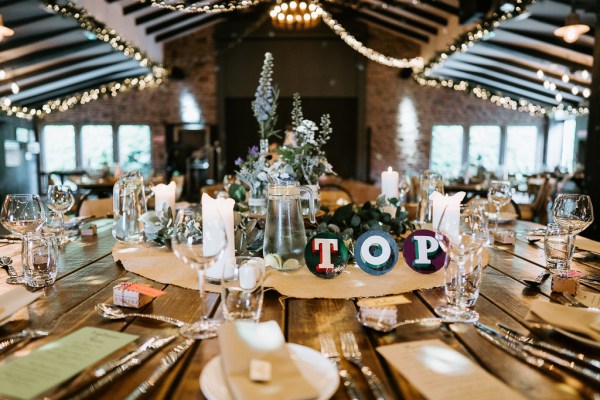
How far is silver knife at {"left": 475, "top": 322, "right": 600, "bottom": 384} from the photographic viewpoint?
815mm

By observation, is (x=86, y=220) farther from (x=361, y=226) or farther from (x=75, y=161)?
(x=75, y=161)

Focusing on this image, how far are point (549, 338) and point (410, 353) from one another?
0.33 m

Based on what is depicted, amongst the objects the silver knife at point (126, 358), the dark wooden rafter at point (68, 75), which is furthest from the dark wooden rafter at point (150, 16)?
the silver knife at point (126, 358)

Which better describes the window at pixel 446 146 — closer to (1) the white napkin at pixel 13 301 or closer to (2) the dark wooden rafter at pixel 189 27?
(2) the dark wooden rafter at pixel 189 27

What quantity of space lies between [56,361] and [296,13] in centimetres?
453

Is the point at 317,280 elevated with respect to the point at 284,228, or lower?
lower

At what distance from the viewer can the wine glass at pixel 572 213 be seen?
1575 millimetres

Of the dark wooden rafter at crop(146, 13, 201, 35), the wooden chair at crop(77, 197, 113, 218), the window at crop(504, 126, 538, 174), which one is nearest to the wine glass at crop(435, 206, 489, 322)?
the wooden chair at crop(77, 197, 113, 218)

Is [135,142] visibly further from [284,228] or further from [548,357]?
[548,357]

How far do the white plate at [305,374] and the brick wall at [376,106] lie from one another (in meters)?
10.5

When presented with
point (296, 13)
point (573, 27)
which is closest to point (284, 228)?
point (296, 13)

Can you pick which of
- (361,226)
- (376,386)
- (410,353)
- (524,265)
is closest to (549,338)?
(410,353)

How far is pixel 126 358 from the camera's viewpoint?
0.86 metres

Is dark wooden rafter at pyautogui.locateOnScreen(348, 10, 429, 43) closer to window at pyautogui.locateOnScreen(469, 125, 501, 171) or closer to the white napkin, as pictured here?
window at pyautogui.locateOnScreen(469, 125, 501, 171)
